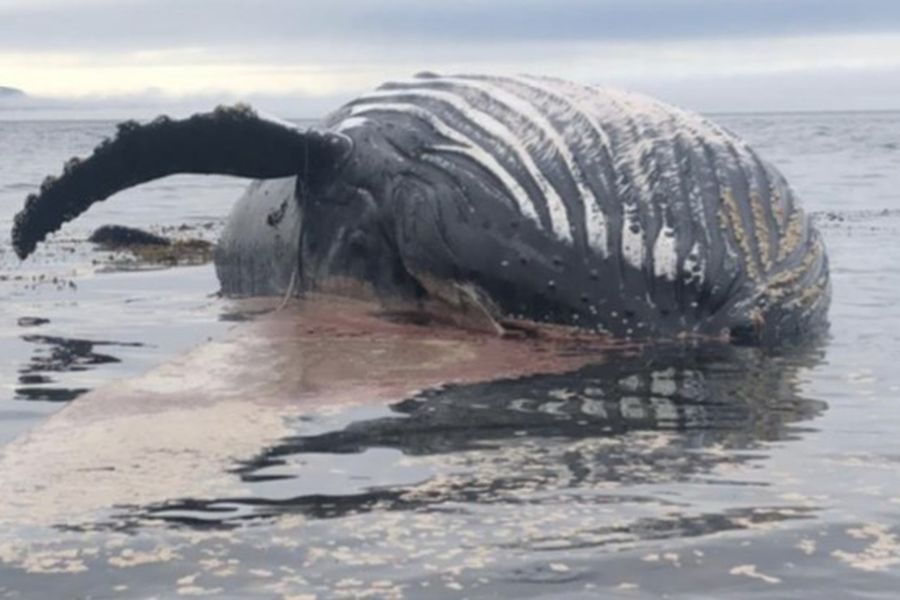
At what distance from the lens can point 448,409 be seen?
6.92m

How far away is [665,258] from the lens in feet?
28.8

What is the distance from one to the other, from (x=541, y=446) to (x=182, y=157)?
3904 millimetres

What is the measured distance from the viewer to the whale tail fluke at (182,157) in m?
9.28

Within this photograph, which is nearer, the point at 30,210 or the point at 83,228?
the point at 30,210

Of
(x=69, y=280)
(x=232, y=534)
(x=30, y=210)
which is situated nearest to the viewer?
(x=232, y=534)

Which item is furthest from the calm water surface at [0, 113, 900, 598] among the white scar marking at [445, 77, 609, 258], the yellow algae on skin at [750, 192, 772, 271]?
the white scar marking at [445, 77, 609, 258]

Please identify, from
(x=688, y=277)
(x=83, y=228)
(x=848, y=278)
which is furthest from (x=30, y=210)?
(x=83, y=228)

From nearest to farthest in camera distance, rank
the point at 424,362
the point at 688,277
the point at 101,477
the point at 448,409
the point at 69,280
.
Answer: the point at 101,477 → the point at 448,409 → the point at 424,362 → the point at 688,277 → the point at 69,280

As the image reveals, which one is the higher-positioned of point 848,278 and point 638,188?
point 638,188

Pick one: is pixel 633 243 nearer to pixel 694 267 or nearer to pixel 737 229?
pixel 694 267

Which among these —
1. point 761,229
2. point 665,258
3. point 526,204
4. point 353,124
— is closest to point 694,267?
point 665,258

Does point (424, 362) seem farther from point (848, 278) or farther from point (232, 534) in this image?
point (848, 278)

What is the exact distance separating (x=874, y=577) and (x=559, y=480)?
1337 millimetres

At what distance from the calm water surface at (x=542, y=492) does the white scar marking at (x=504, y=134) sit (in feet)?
3.15
